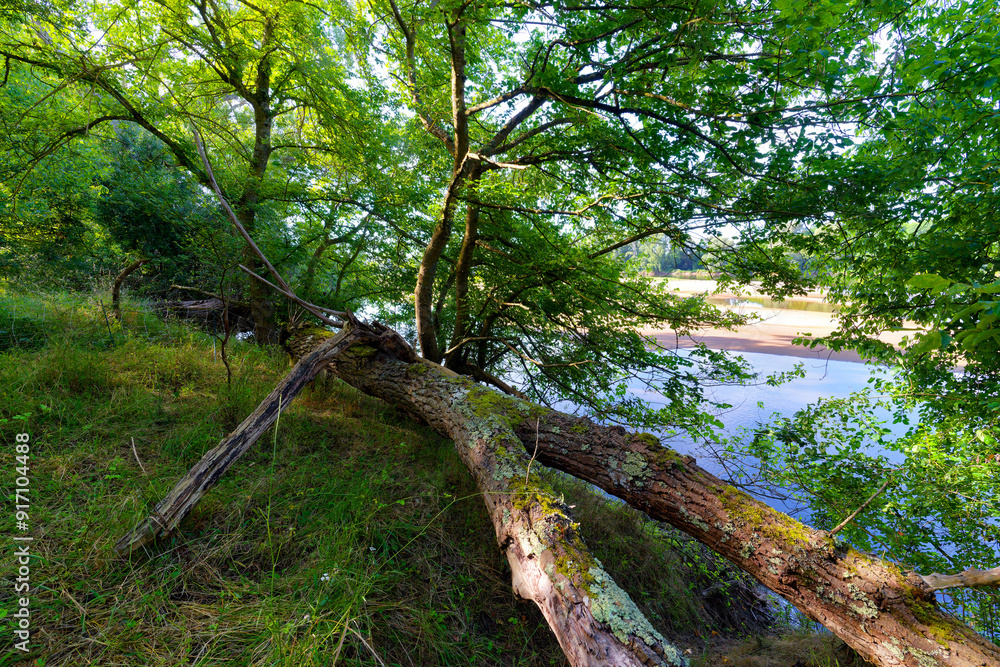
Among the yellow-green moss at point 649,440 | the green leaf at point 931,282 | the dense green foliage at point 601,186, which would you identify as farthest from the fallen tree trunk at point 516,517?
the green leaf at point 931,282

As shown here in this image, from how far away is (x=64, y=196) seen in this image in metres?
5.07

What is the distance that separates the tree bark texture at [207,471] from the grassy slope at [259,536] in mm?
92

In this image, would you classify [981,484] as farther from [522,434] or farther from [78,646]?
[78,646]

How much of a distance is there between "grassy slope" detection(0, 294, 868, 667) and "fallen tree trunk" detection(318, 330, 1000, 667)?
0.64 m

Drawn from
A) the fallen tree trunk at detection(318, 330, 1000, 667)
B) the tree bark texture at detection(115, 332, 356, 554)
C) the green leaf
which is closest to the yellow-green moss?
the fallen tree trunk at detection(318, 330, 1000, 667)

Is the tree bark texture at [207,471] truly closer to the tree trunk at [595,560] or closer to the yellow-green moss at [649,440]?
the tree trunk at [595,560]

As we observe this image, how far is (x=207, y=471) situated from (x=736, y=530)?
9.49 feet

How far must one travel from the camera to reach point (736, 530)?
1.91m

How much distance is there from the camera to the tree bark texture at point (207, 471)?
1.84m

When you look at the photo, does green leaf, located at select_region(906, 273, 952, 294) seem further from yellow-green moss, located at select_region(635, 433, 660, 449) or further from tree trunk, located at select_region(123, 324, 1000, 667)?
yellow-green moss, located at select_region(635, 433, 660, 449)

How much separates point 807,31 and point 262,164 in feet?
19.3

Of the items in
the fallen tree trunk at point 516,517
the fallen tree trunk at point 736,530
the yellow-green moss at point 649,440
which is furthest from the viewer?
the yellow-green moss at point 649,440

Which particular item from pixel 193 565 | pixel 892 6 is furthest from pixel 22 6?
pixel 892 6

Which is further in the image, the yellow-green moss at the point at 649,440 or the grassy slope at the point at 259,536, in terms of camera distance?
the yellow-green moss at the point at 649,440
